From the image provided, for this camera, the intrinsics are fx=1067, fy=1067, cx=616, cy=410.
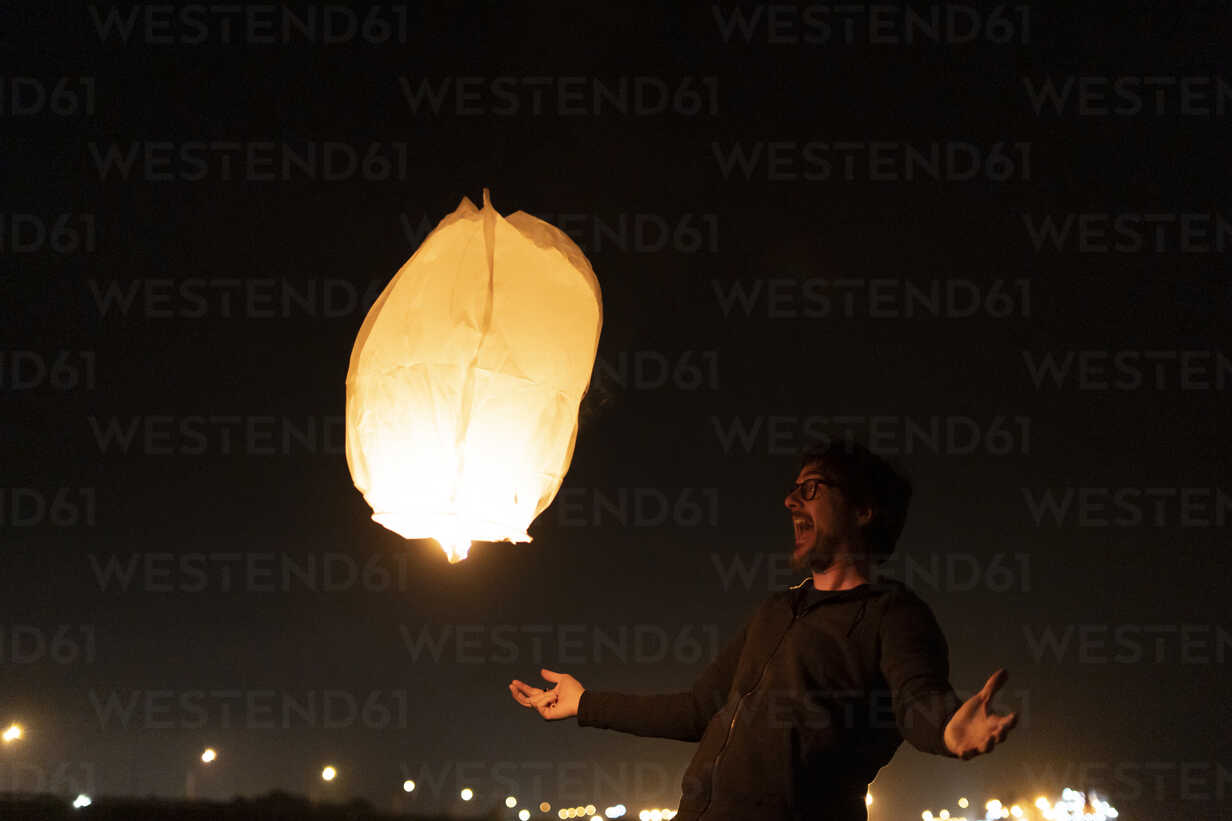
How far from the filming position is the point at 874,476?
104 inches

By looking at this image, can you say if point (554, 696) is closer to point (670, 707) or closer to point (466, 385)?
point (670, 707)

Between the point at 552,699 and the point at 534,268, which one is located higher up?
A: the point at 534,268

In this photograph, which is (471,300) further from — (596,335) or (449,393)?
(596,335)

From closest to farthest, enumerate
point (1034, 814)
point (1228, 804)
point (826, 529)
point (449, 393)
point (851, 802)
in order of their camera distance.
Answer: point (851, 802)
point (826, 529)
point (449, 393)
point (1228, 804)
point (1034, 814)

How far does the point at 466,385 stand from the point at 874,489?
42.9 inches

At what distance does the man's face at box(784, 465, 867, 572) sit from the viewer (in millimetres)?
2607

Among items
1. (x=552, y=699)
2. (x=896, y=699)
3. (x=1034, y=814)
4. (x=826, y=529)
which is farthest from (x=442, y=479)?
(x=1034, y=814)

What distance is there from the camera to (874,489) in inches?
104

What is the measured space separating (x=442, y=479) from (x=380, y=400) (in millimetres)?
278

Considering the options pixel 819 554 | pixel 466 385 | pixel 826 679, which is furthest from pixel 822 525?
pixel 466 385

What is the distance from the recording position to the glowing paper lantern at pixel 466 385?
2.85m

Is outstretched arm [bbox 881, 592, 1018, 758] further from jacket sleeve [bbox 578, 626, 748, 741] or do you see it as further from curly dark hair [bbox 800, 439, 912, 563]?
jacket sleeve [bbox 578, 626, 748, 741]

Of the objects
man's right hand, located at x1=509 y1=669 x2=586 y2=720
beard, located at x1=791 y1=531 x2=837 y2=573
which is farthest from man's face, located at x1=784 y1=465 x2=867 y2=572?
man's right hand, located at x1=509 y1=669 x2=586 y2=720

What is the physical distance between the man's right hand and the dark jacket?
57cm
